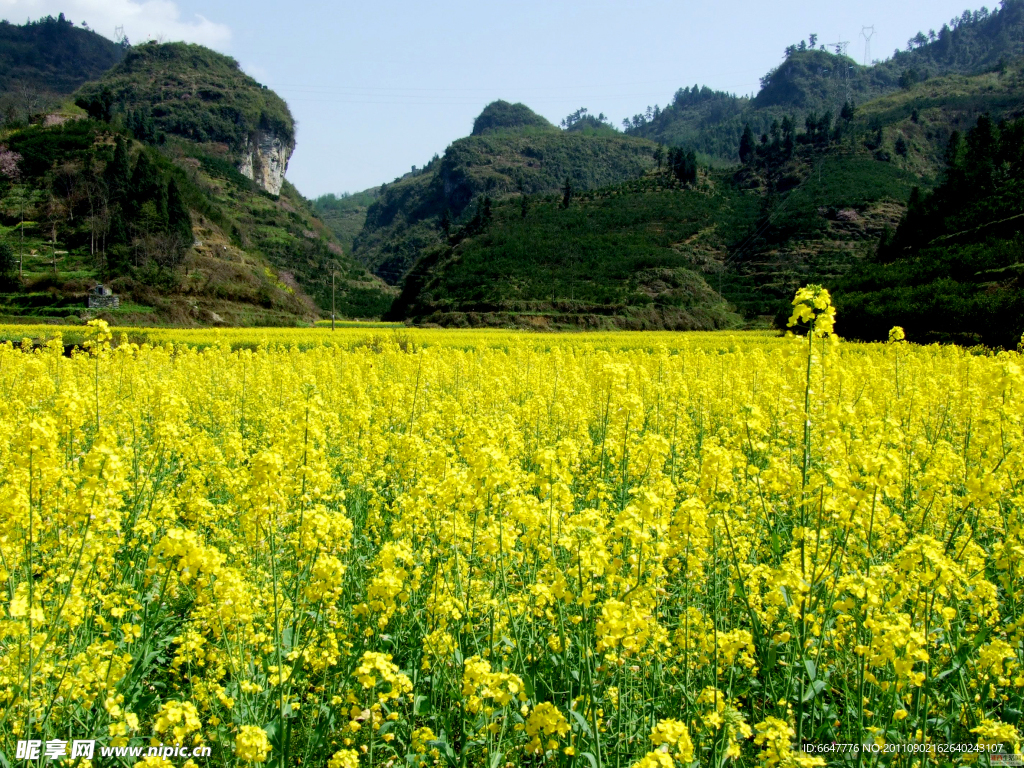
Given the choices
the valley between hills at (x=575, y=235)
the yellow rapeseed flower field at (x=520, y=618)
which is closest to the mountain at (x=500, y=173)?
the valley between hills at (x=575, y=235)

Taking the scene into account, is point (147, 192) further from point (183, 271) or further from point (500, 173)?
point (500, 173)

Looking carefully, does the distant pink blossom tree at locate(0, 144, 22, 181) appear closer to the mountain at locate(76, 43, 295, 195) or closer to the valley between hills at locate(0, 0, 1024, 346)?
the valley between hills at locate(0, 0, 1024, 346)

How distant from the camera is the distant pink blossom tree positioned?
5941 cm

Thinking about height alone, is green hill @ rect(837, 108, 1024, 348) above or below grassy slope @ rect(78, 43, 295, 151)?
below

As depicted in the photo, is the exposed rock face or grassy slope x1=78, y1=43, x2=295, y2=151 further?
the exposed rock face

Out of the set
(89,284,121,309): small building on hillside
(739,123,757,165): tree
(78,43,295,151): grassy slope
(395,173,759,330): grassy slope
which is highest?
(78,43,295,151): grassy slope

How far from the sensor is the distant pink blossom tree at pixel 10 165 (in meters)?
59.4

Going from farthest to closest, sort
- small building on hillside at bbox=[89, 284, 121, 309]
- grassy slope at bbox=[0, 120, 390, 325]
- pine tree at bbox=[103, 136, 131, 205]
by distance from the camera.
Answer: pine tree at bbox=[103, 136, 131, 205] < grassy slope at bbox=[0, 120, 390, 325] < small building on hillside at bbox=[89, 284, 121, 309]

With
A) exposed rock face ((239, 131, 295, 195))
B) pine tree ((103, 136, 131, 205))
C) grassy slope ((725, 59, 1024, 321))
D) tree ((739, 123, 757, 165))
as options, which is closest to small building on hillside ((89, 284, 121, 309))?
pine tree ((103, 136, 131, 205))

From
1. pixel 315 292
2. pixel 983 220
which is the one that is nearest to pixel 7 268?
pixel 315 292

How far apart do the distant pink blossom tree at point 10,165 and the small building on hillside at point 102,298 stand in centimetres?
2762

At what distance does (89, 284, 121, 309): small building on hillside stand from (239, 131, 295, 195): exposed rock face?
310 ft

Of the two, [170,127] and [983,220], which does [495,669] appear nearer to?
A: [983,220]

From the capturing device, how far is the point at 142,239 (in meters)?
54.4
